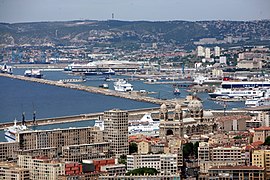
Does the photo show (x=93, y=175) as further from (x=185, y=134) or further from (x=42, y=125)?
(x=42, y=125)

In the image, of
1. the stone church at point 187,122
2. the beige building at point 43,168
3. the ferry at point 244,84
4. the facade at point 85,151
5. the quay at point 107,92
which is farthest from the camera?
the ferry at point 244,84

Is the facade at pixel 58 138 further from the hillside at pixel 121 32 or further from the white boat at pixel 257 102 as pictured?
the hillside at pixel 121 32

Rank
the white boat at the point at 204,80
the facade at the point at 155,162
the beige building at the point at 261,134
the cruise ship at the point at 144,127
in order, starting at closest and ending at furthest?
the facade at the point at 155,162 → the beige building at the point at 261,134 → the cruise ship at the point at 144,127 → the white boat at the point at 204,80

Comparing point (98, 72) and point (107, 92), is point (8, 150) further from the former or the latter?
point (98, 72)

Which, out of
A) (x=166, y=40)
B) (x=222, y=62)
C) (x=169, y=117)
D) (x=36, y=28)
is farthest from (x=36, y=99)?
(x=36, y=28)

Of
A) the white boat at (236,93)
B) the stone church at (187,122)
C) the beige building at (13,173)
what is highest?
the white boat at (236,93)

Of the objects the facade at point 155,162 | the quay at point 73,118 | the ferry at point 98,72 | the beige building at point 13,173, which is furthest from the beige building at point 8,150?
the ferry at point 98,72


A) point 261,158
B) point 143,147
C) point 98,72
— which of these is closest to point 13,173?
point 261,158
